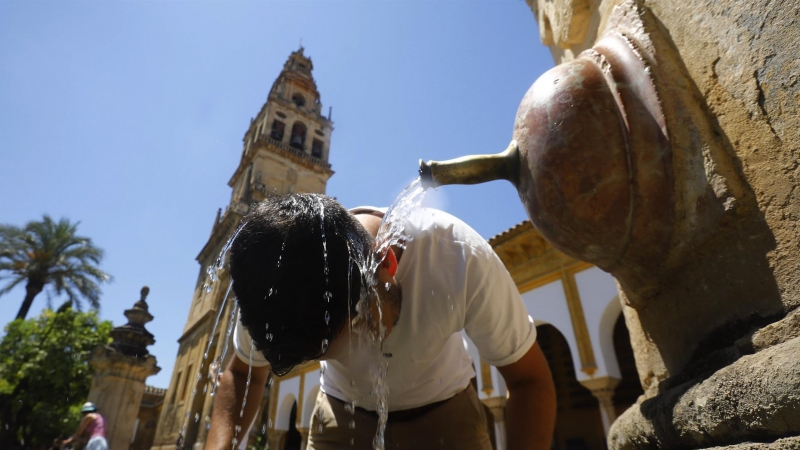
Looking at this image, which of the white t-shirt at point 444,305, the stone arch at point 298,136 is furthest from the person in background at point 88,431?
the stone arch at point 298,136

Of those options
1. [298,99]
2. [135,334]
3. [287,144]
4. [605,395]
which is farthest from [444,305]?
[298,99]

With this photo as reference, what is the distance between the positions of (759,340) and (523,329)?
657 mm

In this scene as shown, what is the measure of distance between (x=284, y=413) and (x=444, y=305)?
16.0 m

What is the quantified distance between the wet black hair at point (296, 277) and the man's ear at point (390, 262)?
96 millimetres

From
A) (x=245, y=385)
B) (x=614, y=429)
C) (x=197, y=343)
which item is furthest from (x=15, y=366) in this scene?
(x=614, y=429)

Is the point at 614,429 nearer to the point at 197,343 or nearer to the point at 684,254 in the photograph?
the point at 684,254

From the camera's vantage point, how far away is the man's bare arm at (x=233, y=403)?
1.58 metres

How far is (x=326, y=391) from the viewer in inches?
75.0

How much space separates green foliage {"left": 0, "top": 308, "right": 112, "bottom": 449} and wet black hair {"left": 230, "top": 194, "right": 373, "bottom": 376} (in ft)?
65.6

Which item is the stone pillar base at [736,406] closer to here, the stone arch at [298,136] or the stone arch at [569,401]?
the stone arch at [569,401]

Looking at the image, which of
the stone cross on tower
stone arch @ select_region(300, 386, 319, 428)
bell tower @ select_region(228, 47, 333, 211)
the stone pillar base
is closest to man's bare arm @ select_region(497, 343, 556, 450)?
the stone pillar base

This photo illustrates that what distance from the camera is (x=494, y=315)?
140 cm

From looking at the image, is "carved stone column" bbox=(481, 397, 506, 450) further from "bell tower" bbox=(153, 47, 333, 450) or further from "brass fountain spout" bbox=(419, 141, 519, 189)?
"bell tower" bbox=(153, 47, 333, 450)

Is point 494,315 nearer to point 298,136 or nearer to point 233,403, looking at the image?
point 233,403
